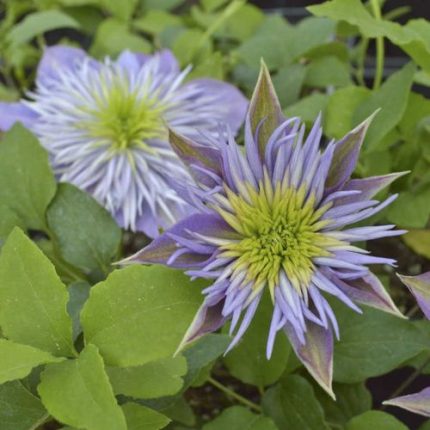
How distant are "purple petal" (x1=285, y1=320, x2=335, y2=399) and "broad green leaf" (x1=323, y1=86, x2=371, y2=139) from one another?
0.57ft

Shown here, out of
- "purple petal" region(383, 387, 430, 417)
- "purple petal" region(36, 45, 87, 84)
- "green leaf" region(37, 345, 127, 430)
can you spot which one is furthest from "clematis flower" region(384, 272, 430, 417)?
"purple petal" region(36, 45, 87, 84)

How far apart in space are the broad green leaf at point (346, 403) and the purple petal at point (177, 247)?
16 centimetres

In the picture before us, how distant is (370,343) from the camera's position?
0.37 m

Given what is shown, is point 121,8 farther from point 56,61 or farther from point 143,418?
point 143,418

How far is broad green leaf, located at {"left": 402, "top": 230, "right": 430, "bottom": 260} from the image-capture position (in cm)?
47

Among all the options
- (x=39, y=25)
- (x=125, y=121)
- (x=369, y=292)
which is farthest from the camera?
(x=39, y=25)

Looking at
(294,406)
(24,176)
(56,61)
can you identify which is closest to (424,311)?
(294,406)

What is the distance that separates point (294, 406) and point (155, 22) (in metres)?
0.39

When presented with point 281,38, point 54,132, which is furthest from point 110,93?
point 281,38

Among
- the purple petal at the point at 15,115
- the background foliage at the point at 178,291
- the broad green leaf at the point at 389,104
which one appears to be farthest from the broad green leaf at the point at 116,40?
the broad green leaf at the point at 389,104

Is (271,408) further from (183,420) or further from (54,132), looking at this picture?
(54,132)

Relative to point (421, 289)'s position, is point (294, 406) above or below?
below

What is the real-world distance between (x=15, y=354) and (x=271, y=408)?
0.16m

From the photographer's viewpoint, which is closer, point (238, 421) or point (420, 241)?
point (238, 421)
